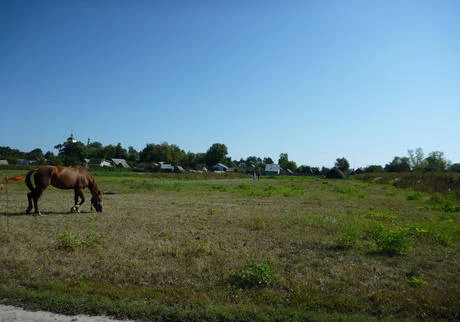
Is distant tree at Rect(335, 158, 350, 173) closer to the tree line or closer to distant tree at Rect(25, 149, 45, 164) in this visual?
the tree line

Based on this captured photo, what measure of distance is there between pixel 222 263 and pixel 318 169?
132028 mm

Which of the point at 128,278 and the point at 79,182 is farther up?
the point at 79,182

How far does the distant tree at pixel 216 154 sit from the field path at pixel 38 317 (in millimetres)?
135021

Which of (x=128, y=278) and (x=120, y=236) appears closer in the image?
(x=128, y=278)

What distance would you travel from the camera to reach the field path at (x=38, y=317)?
421 cm

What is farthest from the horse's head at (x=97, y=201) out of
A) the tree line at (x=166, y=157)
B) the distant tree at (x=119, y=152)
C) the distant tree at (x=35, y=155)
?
the distant tree at (x=119, y=152)

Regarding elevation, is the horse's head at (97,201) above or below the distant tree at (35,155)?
below

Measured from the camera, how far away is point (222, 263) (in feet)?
21.7

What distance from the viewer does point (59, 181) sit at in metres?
12.4

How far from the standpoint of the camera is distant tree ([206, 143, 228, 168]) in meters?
140

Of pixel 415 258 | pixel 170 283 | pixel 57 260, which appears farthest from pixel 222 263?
pixel 415 258

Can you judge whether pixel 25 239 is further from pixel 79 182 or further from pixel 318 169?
pixel 318 169

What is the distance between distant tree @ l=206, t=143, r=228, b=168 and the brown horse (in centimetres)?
12584

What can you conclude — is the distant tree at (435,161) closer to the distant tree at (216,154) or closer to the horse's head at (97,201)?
the distant tree at (216,154)
